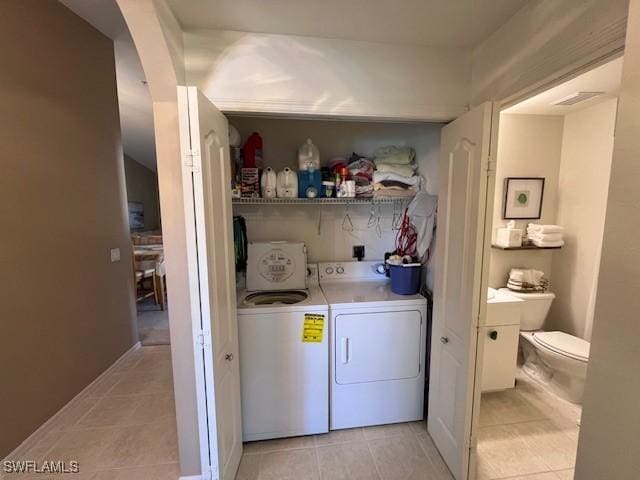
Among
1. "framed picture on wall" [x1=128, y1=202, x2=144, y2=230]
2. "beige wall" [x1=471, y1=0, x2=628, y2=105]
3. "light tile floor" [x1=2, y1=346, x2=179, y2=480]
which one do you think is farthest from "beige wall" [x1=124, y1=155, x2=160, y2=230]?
"beige wall" [x1=471, y1=0, x2=628, y2=105]

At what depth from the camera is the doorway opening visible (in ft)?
6.65

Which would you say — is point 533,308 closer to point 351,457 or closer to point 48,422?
point 351,457

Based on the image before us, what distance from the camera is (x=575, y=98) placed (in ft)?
7.06

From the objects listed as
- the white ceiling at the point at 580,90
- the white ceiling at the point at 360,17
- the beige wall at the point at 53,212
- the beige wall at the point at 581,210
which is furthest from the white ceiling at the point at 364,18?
the beige wall at the point at 581,210

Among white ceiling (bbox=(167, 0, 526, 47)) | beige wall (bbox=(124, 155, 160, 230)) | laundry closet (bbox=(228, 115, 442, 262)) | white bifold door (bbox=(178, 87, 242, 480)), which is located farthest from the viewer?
beige wall (bbox=(124, 155, 160, 230))

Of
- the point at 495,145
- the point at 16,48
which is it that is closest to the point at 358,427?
the point at 495,145

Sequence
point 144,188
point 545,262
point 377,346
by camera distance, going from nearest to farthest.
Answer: point 377,346 → point 545,262 → point 144,188

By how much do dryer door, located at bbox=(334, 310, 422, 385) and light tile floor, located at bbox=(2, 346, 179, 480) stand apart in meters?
1.20

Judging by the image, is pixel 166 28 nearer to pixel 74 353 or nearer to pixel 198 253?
pixel 198 253

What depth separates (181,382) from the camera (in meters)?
1.49

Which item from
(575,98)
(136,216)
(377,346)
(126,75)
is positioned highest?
(126,75)

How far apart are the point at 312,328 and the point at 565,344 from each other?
79.5 inches

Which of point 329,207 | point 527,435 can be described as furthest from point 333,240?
point 527,435

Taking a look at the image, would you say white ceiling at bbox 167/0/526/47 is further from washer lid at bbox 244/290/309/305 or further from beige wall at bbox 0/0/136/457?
washer lid at bbox 244/290/309/305
